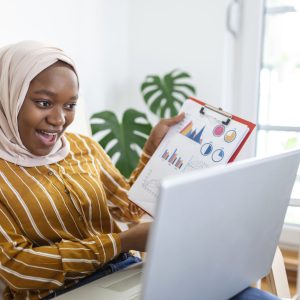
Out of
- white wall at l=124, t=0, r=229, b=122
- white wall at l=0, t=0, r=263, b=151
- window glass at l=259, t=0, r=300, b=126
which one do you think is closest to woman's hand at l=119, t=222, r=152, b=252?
white wall at l=0, t=0, r=263, b=151

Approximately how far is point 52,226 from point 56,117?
0.28 meters

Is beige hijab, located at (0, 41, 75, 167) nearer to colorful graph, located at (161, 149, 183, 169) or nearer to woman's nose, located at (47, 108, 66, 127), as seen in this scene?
woman's nose, located at (47, 108, 66, 127)

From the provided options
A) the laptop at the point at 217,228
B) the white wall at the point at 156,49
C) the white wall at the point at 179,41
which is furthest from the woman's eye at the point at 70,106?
the white wall at the point at 179,41

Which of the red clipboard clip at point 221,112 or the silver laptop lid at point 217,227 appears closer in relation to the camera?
the silver laptop lid at point 217,227

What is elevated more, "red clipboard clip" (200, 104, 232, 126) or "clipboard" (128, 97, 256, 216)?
"red clipboard clip" (200, 104, 232, 126)

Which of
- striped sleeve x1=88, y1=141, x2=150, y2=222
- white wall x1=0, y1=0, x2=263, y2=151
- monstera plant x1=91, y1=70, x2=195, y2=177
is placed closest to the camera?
striped sleeve x1=88, y1=141, x2=150, y2=222

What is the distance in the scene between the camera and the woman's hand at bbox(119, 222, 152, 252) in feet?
3.67

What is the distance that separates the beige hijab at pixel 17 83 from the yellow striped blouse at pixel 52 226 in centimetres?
3

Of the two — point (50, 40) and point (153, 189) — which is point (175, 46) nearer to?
point (50, 40)

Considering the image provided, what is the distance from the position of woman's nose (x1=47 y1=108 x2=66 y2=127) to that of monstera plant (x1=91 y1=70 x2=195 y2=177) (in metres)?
0.82

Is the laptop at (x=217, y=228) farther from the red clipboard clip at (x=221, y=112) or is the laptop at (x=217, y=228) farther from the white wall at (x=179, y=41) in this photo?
the white wall at (x=179, y=41)

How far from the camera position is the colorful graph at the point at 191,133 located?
4.18 ft

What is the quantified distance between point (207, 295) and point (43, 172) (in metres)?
0.59

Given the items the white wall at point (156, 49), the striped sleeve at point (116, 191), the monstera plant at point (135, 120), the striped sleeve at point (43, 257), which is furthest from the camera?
the white wall at point (156, 49)
